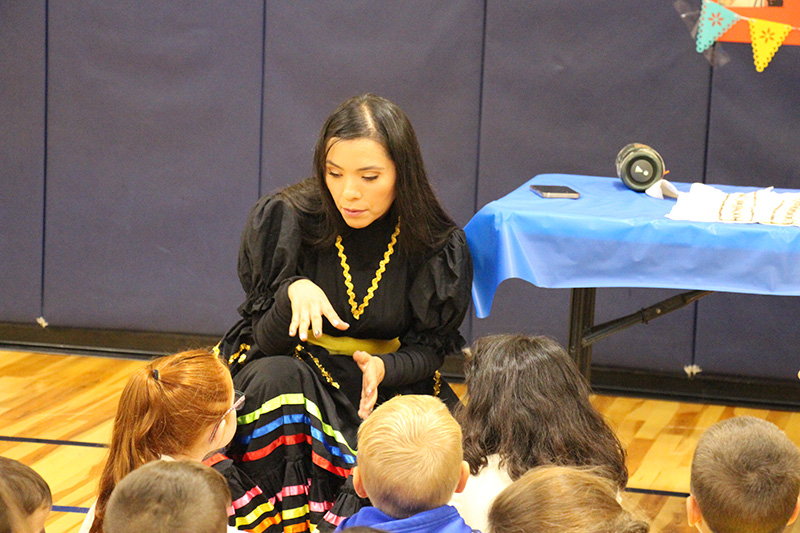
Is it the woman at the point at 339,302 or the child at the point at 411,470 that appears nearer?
the child at the point at 411,470

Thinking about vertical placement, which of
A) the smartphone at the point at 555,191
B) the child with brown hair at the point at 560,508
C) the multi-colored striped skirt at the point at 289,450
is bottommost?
the multi-colored striped skirt at the point at 289,450

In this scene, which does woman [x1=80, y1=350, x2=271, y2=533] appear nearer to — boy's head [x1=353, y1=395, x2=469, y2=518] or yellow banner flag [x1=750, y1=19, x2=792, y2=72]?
boy's head [x1=353, y1=395, x2=469, y2=518]

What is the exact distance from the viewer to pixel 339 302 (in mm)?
2320

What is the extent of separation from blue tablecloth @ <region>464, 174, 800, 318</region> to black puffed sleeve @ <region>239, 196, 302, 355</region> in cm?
51

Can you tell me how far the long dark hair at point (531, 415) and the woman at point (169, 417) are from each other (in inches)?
19.5

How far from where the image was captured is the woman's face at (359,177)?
2186 millimetres

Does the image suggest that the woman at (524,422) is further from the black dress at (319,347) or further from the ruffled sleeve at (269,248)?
the ruffled sleeve at (269,248)

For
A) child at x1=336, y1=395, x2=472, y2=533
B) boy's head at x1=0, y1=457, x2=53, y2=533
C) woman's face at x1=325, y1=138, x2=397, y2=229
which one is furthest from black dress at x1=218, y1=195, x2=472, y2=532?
boy's head at x1=0, y1=457, x2=53, y2=533

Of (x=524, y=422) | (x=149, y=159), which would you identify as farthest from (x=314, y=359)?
(x=149, y=159)

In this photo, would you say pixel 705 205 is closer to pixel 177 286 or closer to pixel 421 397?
pixel 421 397

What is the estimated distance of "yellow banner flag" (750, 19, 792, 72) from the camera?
11.5ft

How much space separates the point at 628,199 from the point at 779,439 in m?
1.21

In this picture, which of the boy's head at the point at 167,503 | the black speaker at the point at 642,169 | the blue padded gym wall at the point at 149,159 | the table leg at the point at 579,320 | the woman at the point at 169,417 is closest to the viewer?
the boy's head at the point at 167,503

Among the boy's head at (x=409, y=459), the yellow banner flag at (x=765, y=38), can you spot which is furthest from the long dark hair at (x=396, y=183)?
the yellow banner flag at (x=765, y=38)
